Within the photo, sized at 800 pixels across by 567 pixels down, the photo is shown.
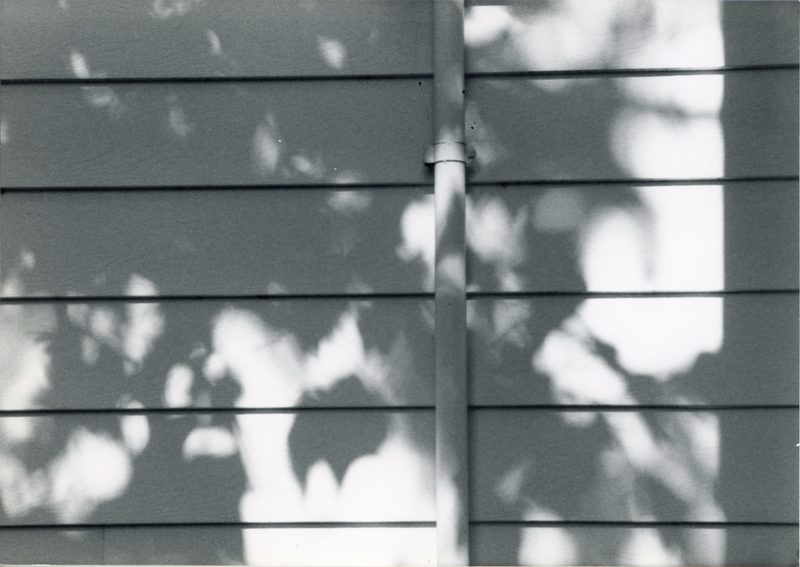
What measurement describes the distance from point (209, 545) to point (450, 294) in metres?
1.22

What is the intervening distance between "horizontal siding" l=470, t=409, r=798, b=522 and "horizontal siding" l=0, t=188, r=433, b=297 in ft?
2.13

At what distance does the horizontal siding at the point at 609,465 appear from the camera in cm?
→ 295

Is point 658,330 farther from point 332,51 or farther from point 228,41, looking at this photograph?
point 228,41

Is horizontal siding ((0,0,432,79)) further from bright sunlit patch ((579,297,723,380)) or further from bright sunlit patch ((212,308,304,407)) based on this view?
bright sunlit patch ((579,297,723,380))

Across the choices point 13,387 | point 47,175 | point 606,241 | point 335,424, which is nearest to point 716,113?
point 606,241

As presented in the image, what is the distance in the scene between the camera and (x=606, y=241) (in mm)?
2969

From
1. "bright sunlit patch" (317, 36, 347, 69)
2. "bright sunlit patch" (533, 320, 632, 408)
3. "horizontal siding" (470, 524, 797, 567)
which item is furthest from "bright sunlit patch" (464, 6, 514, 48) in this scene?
"horizontal siding" (470, 524, 797, 567)

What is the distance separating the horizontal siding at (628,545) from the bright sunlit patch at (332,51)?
1.70m

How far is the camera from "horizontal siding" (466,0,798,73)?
9.71ft

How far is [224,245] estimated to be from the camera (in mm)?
2992

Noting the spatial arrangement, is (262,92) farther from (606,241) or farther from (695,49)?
(695,49)

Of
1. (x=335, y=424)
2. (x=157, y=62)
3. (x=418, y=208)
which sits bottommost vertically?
(x=335, y=424)

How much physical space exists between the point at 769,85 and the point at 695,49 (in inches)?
11.3

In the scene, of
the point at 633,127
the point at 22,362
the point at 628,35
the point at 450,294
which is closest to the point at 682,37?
the point at 628,35
